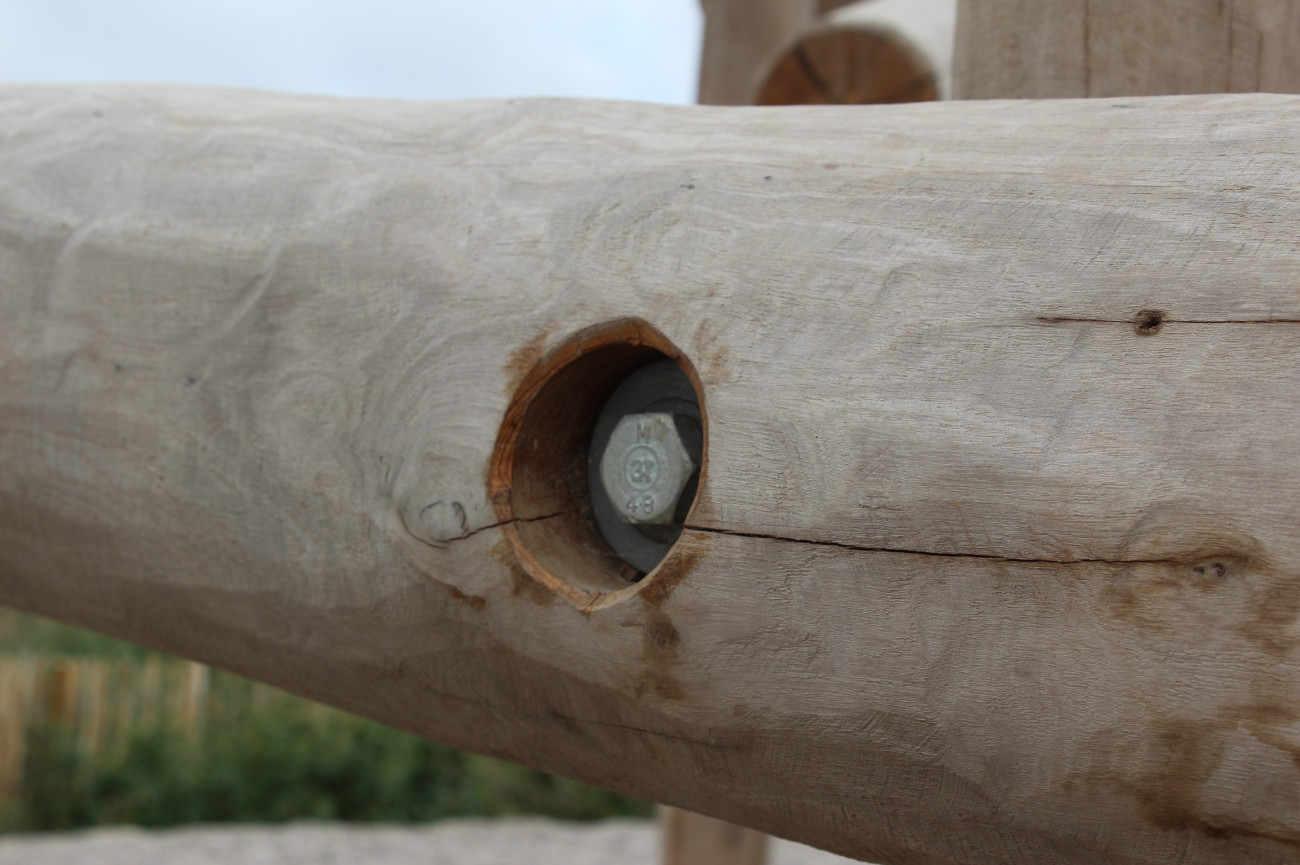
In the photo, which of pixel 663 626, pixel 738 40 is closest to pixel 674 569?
pixel 663 626

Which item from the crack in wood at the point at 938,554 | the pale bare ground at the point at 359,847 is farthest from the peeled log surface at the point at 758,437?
the pale bare ground at the point at 359,847

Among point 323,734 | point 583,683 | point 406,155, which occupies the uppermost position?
point 406,155

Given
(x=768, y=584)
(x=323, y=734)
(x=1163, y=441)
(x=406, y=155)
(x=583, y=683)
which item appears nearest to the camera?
(x=1163, y=441)

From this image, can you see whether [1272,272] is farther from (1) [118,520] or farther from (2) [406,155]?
(1) [118,520]

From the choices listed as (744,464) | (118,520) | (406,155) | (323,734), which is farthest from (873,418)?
(323,734)

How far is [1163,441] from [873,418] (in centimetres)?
19

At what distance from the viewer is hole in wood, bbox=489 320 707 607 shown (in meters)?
0.95

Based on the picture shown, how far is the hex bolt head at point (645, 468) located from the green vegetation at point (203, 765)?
22.7 feet

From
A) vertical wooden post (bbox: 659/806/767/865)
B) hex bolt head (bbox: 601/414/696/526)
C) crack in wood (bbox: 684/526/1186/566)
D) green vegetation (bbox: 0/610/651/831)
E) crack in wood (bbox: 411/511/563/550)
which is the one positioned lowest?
green vegetation (bbox: 0/610/651/831)

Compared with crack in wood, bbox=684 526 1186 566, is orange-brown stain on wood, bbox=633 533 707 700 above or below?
below

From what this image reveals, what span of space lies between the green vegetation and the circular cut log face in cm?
563

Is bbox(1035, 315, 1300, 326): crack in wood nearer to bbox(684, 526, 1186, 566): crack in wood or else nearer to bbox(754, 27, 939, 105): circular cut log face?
bbox(684, 526, 1186, 566): crack in wood

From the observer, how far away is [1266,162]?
32.0 inches

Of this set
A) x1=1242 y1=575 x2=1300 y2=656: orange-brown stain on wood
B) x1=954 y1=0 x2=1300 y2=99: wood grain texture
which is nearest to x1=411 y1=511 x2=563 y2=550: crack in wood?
x1=1242 y1=575 x2=1300 y2=656: orange-brown stain on wood
